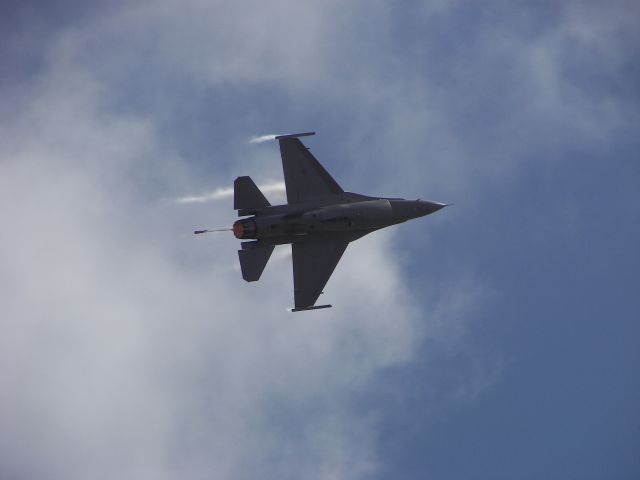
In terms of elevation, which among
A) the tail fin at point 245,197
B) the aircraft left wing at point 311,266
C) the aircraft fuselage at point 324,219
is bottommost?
the aircraft left wing at point 311,266

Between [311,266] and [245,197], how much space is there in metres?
6.92

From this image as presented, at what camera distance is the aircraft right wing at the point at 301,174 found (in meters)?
73.5

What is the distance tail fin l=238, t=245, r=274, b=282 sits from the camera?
235 ft

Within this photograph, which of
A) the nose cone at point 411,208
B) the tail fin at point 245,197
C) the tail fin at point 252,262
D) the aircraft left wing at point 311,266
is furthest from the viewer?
the nose cone at point 411,208

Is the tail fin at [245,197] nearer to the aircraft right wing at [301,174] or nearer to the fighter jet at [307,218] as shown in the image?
the fighter jet at [307,218]

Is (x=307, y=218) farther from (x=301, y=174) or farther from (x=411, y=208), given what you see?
(x=411, y=208)

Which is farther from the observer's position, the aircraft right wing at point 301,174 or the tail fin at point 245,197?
the aircraft right wing at point 301,174

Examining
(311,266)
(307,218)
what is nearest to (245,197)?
(307,218)

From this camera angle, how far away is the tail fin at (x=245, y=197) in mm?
70750

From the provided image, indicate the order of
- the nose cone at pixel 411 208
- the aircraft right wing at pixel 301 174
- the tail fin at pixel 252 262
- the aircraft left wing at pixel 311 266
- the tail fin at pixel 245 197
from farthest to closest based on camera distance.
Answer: the nose cone at pixel 411 208
the aircraft right wing at pixel 301 174
the aircraft left wing at pixel 311 266
the tail fin at pixel 252 262
the tail fin at pixel 245 197

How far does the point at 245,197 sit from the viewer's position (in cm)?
7088

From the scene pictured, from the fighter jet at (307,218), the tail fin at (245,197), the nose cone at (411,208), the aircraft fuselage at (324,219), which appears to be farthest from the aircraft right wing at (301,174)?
the nose cone at (411,208)

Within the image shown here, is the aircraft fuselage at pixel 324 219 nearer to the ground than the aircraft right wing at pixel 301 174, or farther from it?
nearer to the ground

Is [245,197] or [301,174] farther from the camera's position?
[301,174]
